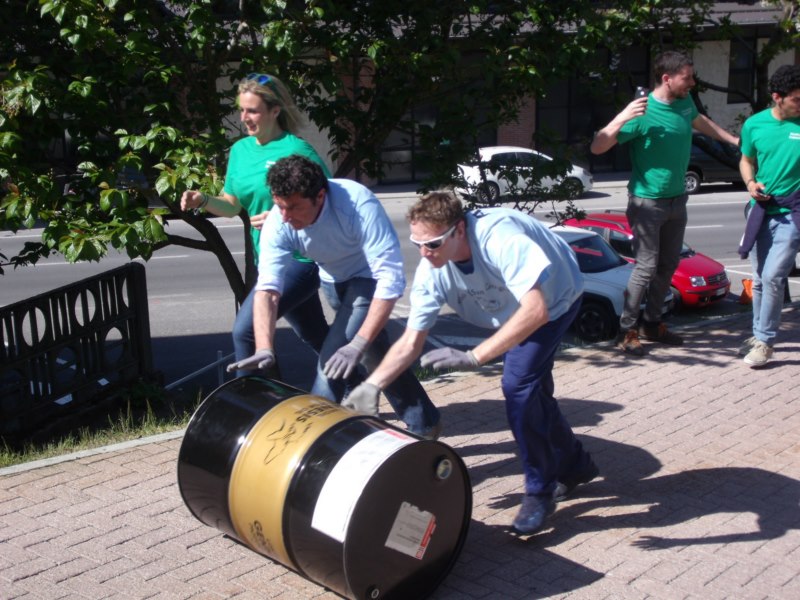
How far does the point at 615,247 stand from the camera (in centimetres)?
1301

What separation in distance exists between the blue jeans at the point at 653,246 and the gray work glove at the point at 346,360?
3434 mm

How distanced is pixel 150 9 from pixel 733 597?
590 cm

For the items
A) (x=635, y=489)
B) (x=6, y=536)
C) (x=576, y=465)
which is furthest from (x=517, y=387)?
(x=6, y=536)

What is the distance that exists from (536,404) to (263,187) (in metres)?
1.93

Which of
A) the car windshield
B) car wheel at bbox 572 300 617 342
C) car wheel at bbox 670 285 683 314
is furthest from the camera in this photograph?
car wheel at bbox 670 285 683 314

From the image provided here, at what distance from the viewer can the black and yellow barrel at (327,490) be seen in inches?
140

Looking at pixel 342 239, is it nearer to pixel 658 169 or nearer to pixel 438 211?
pixel 438 211

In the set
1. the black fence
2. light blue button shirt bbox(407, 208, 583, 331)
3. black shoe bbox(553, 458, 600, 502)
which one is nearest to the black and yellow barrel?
light blue button shirt bbox(407, 208, 583, 331)

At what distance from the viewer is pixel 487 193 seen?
8828mm

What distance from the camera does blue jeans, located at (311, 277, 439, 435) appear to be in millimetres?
4766

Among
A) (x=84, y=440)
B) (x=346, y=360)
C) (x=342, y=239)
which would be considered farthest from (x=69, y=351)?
(x=346, y=360)

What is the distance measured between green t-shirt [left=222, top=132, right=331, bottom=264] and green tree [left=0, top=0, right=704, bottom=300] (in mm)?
640

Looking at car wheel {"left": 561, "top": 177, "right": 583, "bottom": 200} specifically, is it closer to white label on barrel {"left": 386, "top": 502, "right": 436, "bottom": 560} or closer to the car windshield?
the car windshield

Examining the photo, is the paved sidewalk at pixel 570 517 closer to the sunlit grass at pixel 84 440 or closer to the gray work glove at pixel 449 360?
the sunlit grass at pixel 84 440
